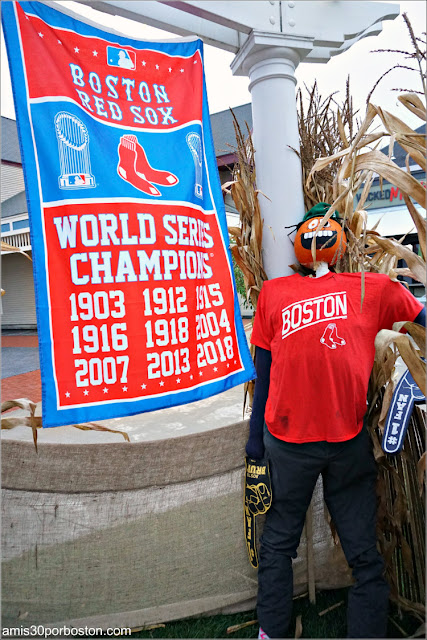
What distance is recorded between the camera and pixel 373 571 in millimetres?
1753

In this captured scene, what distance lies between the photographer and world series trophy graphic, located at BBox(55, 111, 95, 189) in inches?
67.8

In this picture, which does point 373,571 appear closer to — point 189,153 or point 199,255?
point 199,255

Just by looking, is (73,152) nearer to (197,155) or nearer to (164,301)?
(197,155)

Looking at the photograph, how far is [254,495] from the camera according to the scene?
1.92 meters

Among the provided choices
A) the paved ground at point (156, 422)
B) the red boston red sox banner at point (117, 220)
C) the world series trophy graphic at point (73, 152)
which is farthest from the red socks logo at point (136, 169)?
the paved ground at point (156, 422)

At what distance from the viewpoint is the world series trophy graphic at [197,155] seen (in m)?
2.04

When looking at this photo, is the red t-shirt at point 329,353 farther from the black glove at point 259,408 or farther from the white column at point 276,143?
the white column at point 276,143

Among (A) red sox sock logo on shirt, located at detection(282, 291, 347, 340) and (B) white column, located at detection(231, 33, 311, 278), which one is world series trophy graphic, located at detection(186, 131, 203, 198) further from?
(A) red sox sock logo on shirt, located at detection(282, 291, 347, 340)

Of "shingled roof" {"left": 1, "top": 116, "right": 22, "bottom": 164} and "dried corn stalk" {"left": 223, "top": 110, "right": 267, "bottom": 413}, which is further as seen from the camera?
"shingled roof" {"left": 1, "top": 116, "right": 22, "bottom": 164}

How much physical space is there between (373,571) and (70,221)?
1.87m

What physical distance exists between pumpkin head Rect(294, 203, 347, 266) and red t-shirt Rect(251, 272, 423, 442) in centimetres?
11

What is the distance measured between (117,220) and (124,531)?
133 centimetres

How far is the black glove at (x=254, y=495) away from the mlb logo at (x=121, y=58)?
1.86m

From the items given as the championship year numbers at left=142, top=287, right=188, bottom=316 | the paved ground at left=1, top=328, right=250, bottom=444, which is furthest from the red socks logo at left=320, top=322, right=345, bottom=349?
the paved ground at left=1, top=328, right=250, bottom=444
